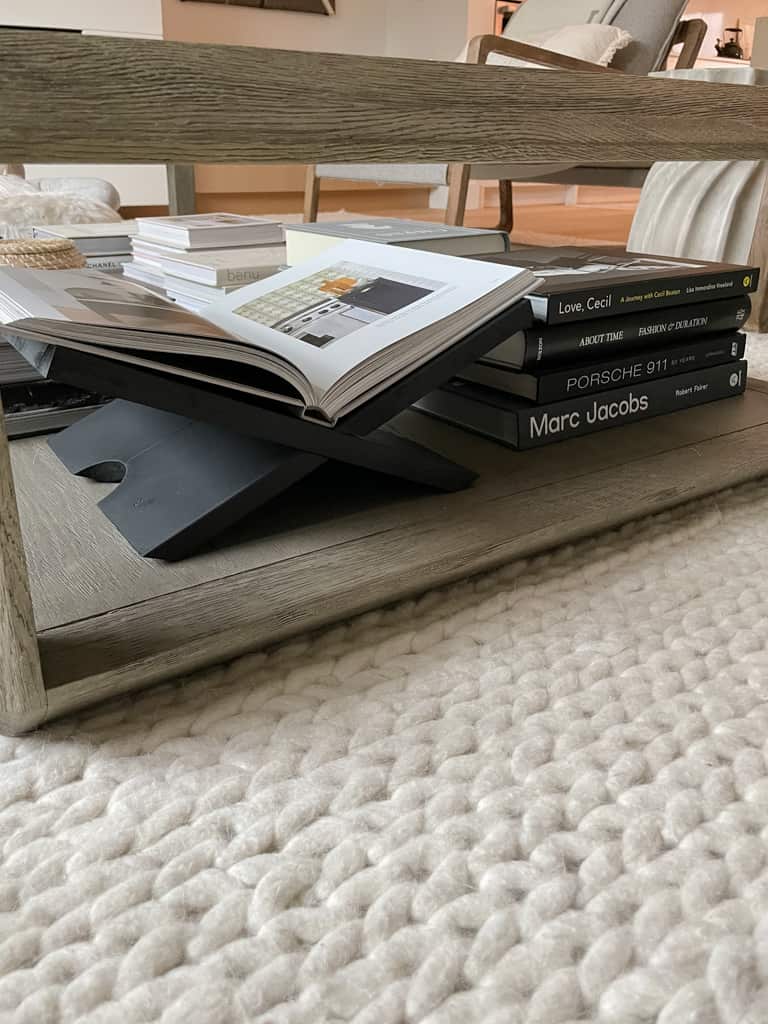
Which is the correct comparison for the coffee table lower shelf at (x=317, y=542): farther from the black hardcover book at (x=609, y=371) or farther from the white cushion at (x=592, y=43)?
the white cushion at (x=592, y=43)

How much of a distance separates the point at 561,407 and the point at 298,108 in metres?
0.38

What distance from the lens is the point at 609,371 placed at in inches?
29.9

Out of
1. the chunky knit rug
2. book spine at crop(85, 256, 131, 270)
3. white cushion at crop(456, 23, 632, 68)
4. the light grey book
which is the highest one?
white cushion at crop(456, 23, 632, 68)

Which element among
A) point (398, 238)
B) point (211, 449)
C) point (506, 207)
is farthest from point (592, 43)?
point (211, 449)

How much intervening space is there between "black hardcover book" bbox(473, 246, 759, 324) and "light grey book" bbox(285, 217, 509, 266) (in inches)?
1.8

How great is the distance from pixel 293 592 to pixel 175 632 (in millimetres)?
72

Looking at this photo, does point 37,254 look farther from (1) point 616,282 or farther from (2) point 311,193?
(2) point 311,193

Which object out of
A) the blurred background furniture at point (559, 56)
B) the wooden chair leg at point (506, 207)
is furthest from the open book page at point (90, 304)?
the wooden chair leg at point (506, 207)

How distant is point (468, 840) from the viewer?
1.30 ft

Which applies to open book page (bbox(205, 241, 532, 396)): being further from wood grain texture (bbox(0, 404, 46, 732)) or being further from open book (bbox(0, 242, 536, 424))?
wood grain texture (bbox(0, 404, 46, 732))

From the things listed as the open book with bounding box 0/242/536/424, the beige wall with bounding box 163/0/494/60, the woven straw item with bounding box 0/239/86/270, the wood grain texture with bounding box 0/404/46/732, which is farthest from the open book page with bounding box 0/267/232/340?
the beige wall with bounding box 163/0/494/60

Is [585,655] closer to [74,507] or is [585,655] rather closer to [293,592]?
[293,592]

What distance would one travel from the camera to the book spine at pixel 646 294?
2.31ft

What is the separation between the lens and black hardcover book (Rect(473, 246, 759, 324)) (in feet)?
2.31
